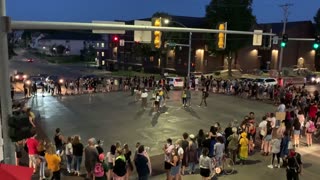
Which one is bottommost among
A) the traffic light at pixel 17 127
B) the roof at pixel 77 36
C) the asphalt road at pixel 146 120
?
the asphalt road at pixel 146 120

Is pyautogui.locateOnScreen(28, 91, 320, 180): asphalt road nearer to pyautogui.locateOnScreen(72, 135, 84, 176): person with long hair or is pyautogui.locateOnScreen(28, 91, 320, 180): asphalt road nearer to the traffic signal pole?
pyautogui.locateOnScreen(72, 135, 84, 176): person with long hair

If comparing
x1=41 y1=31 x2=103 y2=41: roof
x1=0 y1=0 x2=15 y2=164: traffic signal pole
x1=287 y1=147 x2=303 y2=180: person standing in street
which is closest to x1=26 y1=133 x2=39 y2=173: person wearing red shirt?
x1=0 y1=0 x2=15 y2=164: traffic signal pole

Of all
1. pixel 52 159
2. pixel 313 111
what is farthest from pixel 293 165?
pixel 313 111

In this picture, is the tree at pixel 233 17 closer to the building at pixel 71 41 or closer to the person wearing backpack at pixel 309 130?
the person wearing backpack at pixel 309 130

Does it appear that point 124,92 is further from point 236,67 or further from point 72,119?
point 236,67

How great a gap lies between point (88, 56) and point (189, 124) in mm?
91710

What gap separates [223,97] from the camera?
33344 millimetres

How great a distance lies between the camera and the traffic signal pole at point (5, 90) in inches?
285

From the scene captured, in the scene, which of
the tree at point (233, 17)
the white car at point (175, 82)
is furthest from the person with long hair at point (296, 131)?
the tree at point (233, 17)

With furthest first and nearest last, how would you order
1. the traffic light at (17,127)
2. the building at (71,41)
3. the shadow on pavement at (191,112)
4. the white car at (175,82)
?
the building at (71,41) < the white car at (175,82) < the shadow on pavement at (191,112) < the traffic light at (17,127)

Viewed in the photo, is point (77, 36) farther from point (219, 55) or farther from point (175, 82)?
point (175, 82)

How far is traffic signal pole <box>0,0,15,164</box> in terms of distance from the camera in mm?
7246

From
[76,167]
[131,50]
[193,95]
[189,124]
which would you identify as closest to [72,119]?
[189,124]

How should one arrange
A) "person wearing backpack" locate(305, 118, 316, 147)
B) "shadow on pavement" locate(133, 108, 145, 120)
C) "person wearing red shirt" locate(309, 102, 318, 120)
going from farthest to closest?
"shadow on pavement" locate(133, 108, 145, 120) < "person wearing red shirt" locate(309, 102, 318, 120) < "person wearing backpack" locate(305, 118, 316, 147)
